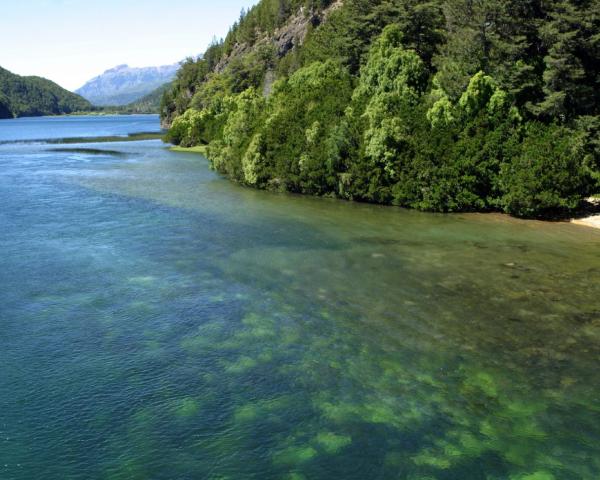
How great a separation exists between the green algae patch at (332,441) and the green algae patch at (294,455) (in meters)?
A: 0.42

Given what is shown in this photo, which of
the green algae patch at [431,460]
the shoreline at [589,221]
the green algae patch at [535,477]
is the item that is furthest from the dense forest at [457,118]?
the green algae patch at [431,460]

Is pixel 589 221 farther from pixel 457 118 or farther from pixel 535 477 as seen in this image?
pixel 535 477

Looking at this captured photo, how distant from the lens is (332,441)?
1739 centimetres

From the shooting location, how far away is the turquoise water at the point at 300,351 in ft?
55.4

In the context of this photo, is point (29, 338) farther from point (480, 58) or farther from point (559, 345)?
point (480, 58)

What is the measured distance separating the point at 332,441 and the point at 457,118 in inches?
1600

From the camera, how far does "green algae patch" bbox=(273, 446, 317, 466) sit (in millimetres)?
16453

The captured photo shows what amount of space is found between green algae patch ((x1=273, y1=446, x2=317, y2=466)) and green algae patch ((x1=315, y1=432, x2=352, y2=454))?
421mm

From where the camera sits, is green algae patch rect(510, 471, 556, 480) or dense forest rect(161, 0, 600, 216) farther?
dense forest rect(161, 0, 600, 216)

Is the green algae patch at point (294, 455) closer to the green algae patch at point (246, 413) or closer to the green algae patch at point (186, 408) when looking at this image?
the green algae patch at point (246, 413)

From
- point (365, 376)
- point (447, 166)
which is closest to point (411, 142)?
point (447, 166)

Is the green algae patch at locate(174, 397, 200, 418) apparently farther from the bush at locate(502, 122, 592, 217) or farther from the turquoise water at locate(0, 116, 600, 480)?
the bush at locate(502, 122, 592, 217)

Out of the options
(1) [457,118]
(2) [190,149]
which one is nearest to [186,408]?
(1) [457,118]

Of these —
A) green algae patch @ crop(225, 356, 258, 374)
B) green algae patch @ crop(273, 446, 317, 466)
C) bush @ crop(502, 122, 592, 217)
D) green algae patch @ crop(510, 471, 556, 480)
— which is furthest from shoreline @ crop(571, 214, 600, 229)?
green algae patch @ crop(273, 446, 317, 466)
